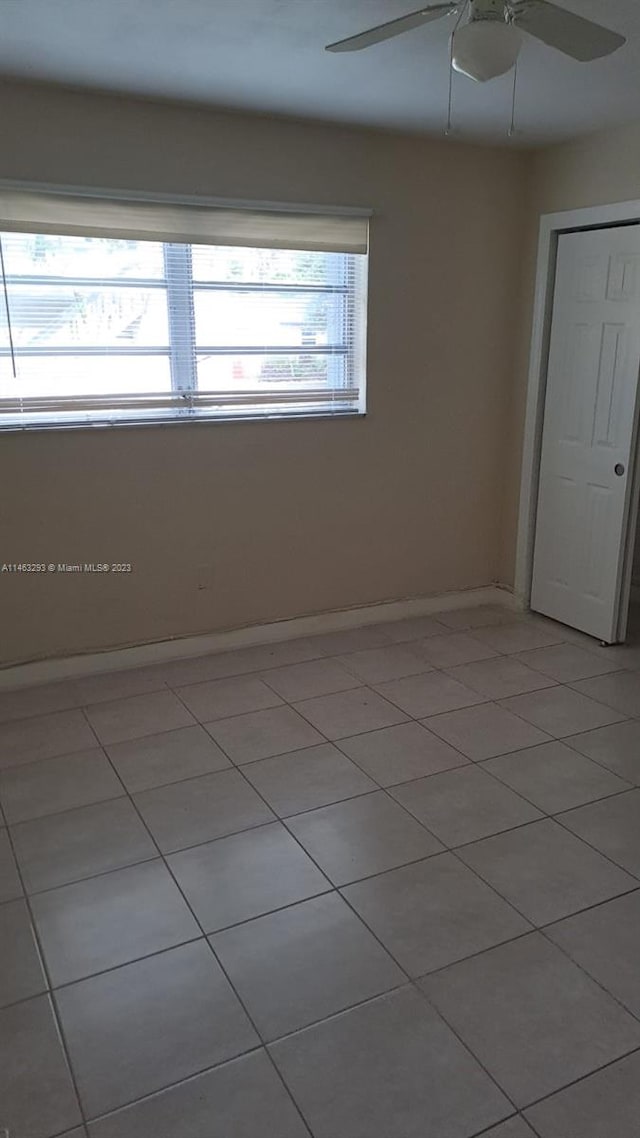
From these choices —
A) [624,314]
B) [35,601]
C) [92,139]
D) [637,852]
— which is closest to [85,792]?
[35,601]

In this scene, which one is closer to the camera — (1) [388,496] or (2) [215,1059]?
(2) [215,1059]

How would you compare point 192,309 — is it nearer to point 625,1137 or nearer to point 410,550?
point 410,550

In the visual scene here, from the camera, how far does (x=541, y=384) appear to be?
4.34 meters

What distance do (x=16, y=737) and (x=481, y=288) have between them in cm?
324

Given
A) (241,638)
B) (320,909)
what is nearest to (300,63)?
(241,638)

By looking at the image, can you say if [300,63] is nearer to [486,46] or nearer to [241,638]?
[486,46]

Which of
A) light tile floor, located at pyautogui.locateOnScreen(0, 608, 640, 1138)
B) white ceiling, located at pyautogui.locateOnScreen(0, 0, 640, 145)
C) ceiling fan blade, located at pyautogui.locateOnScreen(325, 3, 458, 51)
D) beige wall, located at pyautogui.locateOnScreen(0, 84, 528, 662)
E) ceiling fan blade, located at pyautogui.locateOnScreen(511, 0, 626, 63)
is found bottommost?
light tile floor, located at pyautogui.locateOnScreen(0, 608, 640, 1138)

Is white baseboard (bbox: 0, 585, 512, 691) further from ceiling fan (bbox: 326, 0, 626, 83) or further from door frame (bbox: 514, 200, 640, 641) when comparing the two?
ceiling fan (bbox: 326, 0, 626, 83)

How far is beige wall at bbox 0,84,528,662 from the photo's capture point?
3412mm

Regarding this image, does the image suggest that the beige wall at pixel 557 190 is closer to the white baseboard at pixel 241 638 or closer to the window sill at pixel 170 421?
the white baseboard at pixel 241 638

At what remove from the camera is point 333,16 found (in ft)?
7.89

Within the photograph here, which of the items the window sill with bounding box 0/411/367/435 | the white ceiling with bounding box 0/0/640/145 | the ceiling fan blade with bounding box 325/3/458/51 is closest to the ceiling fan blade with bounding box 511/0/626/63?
the ceiling fan blade with bounding box 325/3/458/51

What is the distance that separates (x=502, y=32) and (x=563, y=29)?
28 centimetres

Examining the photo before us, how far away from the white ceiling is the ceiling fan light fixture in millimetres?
637
